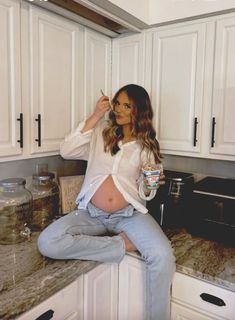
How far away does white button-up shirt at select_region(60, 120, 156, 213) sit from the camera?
152cm

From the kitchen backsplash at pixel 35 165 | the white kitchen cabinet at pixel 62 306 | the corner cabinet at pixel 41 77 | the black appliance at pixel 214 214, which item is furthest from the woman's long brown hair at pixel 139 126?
the white kitchen cabinet at pixel 62 306

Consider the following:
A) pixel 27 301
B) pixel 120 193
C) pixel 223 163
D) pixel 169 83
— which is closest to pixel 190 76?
pixel 169 83

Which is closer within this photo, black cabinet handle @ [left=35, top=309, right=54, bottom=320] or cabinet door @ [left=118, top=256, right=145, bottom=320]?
black cabinet handle @ [left=35, top=309, right=54, bottom=320]

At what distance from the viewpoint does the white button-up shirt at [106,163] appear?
1.52 m

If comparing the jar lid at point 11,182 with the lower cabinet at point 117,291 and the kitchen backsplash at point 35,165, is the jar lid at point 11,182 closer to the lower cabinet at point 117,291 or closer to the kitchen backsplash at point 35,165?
the kitchen backsplash at point 35,165

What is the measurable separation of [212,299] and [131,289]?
384mm

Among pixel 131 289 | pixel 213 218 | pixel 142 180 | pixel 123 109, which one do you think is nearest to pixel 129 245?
pixel 131 289

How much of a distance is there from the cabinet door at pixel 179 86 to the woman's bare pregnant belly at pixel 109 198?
1.37ft

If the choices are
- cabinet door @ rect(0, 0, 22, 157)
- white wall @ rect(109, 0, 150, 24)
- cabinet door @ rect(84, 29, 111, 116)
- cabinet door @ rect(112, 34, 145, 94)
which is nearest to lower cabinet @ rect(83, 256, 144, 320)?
cabinet door @ rect(0, 0, 22, 157)

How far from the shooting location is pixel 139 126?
1.61 metres

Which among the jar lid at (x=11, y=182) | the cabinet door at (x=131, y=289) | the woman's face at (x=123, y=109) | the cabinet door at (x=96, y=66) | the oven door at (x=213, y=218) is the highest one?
the cabinet door at (x=96, y=66)

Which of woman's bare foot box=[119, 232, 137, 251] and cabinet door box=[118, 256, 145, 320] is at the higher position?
woman's bare foot box=[119, 232, 137, 251]

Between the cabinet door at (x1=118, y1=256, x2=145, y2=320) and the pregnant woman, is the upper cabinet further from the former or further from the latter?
the cabinet door at (x1=118, y1=256, x2=145, y2=320)

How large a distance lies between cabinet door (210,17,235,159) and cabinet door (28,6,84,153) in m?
0.73
